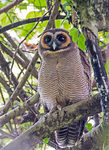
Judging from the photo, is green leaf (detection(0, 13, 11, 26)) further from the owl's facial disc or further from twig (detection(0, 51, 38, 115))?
twig (detection(0, 51, 38, 115))

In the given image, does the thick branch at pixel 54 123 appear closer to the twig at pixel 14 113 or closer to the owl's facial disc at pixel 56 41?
the twig at pixel 14 113

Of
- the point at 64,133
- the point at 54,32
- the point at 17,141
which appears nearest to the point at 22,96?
the point at 64,133

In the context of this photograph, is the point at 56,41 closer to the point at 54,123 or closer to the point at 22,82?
the point at 22,82

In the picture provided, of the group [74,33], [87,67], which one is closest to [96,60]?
[74,33]

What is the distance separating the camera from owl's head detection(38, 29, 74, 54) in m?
2.98

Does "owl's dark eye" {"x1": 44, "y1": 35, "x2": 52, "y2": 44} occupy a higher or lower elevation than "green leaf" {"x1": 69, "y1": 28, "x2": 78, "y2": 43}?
lower

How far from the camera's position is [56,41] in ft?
10.00

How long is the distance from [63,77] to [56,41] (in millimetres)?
499

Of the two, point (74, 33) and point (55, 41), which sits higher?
point (74, 33)

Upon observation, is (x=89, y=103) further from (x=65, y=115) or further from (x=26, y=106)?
(x=26, y=106)

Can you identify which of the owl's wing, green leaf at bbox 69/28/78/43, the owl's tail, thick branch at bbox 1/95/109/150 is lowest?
the owl's tail

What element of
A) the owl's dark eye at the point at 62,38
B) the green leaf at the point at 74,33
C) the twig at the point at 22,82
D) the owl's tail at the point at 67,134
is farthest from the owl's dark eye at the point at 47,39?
the green leaf at the point at 74,33

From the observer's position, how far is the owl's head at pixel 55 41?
9.78 feet

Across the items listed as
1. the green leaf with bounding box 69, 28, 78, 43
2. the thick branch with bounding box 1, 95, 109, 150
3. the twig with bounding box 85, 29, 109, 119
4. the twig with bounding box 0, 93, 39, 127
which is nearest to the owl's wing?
the twig with bounding box 0, 93, 39, 127
